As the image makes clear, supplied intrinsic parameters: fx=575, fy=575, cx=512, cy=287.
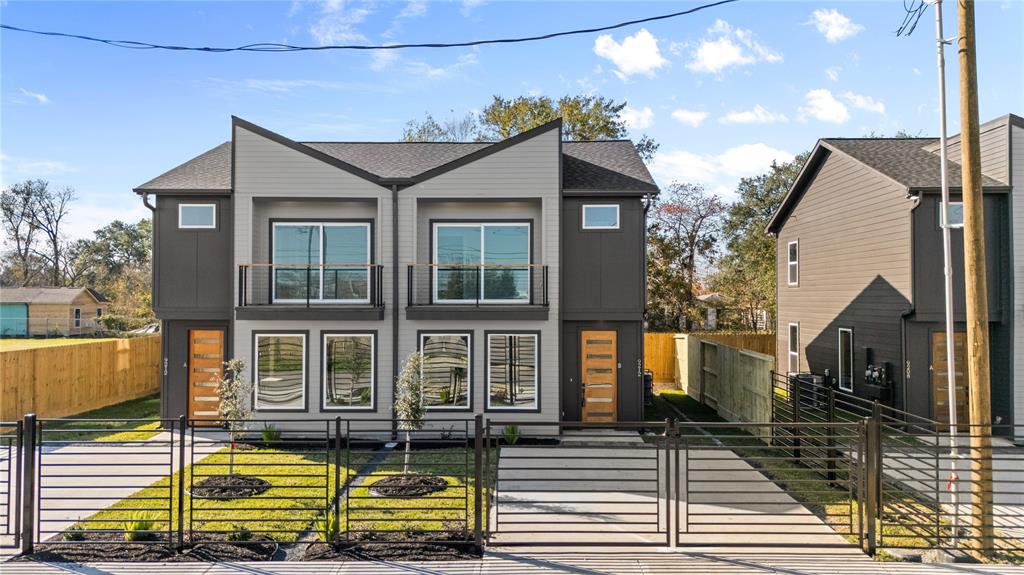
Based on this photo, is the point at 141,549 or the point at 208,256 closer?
the point at 141,549

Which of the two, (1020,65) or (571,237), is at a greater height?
(1020,65)

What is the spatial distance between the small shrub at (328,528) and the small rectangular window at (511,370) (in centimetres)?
555

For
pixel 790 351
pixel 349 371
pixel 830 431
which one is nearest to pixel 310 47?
pixel 349 371

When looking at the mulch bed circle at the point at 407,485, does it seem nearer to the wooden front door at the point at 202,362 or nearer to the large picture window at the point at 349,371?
the large picture window at the point at 349,371

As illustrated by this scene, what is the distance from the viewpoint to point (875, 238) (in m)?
13.5

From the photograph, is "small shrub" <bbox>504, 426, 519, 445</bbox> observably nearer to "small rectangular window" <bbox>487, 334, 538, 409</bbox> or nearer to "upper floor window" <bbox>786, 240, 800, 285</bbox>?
"small rectangular window" <bbox>487, 334, 538, 409</bbox>

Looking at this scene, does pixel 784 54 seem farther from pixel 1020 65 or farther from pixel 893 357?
pixel 893 357

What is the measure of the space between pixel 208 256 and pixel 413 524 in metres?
8.47

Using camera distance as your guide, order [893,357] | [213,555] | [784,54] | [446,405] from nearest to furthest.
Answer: [213,555], [446,405], [893,357], [784,54]

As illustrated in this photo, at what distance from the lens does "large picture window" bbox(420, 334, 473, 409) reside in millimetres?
12000

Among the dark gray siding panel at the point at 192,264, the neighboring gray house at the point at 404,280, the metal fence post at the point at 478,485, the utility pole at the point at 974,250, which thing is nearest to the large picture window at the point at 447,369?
the neighboring gray house at the point at 404,280

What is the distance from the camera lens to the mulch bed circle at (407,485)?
8072 millimetres

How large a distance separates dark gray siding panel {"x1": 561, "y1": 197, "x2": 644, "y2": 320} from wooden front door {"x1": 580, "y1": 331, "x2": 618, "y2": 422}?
1.89 feet

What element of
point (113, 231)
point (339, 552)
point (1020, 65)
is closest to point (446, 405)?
point (339, 552)
